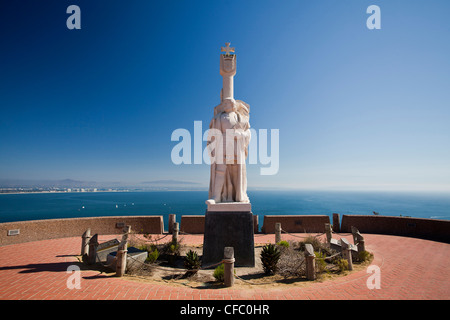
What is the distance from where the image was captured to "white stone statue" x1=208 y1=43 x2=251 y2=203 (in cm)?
777

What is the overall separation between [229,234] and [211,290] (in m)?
2.40

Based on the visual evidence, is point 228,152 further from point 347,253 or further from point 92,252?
point 92,252

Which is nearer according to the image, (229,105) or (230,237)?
(230,237)

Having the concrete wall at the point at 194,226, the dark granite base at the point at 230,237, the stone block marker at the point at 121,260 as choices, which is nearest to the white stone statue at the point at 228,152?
the dark granite base at the point at 230,237

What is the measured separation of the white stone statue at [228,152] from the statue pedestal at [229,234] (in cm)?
46

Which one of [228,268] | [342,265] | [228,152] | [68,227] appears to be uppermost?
[228,152]

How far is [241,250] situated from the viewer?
713cm

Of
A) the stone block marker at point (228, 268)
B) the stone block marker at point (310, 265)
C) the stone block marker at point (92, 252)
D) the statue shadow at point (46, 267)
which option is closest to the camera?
the stone block marker at point (228, 268)

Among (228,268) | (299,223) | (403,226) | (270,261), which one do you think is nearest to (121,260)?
(228,268)

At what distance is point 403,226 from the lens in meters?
11.8

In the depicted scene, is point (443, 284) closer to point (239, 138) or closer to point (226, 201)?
point (226, 201)

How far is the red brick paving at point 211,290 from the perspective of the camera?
452 cm

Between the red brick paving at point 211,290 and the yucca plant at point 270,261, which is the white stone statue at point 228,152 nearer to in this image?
the yucca plant at point 270,261

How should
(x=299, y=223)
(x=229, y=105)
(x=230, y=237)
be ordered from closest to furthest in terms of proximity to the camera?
1. (x=230, y=237)
2. (x=229, y=105)
3. (x=299, y=223)
